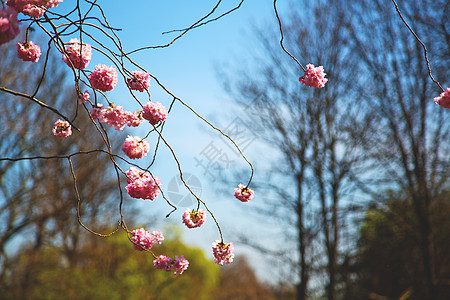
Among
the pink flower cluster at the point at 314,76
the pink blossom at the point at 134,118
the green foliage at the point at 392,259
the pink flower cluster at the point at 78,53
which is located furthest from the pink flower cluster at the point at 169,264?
the green foliage at the point at 392,259

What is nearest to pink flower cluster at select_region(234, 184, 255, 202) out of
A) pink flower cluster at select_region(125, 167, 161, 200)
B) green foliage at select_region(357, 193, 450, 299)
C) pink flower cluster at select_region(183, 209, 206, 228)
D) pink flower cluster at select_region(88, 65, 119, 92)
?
pink flower cluster at select_region(183, 209, 206, 228)

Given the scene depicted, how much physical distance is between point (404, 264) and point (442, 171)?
4.03 metres

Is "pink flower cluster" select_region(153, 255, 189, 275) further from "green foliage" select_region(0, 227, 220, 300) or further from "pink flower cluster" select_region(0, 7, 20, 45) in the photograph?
"green foliage" select_region(0, 227, 220, 300)

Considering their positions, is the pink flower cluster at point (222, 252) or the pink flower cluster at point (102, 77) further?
the pink flower cluster at point (222, 252)

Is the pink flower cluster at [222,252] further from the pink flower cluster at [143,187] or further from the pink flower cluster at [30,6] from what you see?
the pink flower cluster at [30,6]

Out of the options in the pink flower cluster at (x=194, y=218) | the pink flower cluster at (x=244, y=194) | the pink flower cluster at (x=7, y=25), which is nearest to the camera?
the pink flower cluster at (x=7, y=25)

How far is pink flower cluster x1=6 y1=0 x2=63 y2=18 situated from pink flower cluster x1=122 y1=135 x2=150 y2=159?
79 centimetres

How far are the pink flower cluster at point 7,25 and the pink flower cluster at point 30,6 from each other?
34 cm

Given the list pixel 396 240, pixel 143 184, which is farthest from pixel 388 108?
pixel 143 184

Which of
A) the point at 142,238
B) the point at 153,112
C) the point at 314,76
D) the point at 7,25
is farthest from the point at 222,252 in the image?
the point at 7,25

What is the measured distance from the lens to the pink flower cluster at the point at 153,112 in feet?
6.80

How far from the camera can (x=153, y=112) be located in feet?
Answer: 6.79

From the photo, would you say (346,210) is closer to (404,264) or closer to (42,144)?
(404,264)

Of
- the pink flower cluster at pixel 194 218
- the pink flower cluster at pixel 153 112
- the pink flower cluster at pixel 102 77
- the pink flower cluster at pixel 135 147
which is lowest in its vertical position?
the pink flower cluster at pixel 194 218
